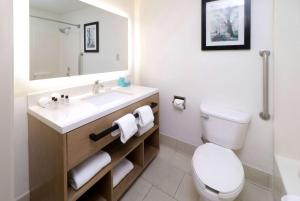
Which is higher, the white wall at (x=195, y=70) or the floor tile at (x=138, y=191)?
the white wall at (x=195, y=70)

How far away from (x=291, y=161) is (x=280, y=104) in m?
0.46

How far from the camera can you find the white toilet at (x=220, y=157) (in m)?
1.09

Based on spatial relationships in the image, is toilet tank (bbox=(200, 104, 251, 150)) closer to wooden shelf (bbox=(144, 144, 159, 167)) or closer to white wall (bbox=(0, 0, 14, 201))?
wooden shelf (bbox=(144, 144, 159, 167))

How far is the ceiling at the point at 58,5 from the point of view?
128cm

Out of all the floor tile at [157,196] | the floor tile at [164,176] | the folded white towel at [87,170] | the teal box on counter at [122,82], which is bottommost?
the floor tile at [157,196]

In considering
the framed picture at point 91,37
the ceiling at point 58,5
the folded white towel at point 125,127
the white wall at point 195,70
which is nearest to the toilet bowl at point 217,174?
the white wall at point 195,70

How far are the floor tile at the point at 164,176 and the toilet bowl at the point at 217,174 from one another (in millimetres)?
447

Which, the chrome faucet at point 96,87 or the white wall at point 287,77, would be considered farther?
the chrome faucet at point 96,87

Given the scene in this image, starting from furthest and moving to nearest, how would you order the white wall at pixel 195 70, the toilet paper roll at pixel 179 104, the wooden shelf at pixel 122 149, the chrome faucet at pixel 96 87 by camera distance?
the toilet paper roll at pixel 179 104 → the chrome faucet at pixel 96 87 → the white wall at pixel 195 70 → the wooden shelf at pixel 122 149

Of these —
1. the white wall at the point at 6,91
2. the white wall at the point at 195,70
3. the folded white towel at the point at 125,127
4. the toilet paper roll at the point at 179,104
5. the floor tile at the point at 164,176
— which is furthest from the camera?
the toilet paper roll at the point at 179,104

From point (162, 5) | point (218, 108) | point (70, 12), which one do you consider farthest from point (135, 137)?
point (162, 5)

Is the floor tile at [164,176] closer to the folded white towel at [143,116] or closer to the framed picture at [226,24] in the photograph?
the folded white towel at [143,116]

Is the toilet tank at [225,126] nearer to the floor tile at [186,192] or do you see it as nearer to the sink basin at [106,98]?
the floor tile at [186,192]

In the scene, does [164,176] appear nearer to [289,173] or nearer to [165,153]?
[165,153]
